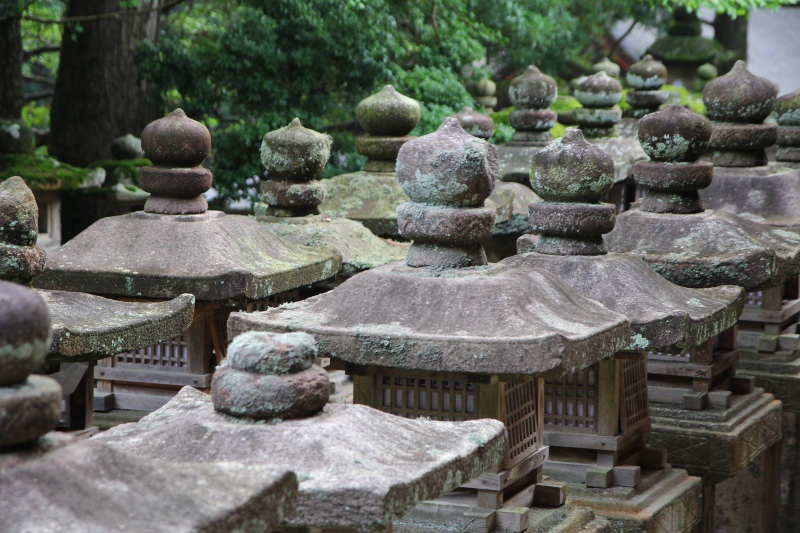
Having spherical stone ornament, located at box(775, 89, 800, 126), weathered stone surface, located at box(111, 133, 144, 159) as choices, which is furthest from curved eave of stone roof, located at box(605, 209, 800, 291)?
weathered stone surface, located at box(111, 133, 144, 159)

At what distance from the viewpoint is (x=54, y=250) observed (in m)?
6.27

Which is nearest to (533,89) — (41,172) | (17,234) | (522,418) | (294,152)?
(294,152)

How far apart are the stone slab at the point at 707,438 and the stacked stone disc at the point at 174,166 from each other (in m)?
3.11

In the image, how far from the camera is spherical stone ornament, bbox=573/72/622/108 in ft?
36.6

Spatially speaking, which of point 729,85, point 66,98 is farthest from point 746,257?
point 66,98

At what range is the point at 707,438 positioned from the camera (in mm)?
7055

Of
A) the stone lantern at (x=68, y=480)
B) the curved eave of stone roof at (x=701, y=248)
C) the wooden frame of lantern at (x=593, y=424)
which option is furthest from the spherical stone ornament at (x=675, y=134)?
the stone lantern at (x=68, y=480)

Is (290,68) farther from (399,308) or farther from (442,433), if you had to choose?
(442,433)

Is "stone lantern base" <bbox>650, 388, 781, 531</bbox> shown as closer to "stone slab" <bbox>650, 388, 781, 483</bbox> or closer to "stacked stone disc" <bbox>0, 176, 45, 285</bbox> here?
"stone slab" <bbox>650, 388, 781, 483</bbox>

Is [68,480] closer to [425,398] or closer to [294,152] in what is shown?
[425,398]

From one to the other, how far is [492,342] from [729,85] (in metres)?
4.71

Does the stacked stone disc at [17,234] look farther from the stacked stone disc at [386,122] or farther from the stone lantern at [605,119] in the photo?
the stone lantern at [605,119]

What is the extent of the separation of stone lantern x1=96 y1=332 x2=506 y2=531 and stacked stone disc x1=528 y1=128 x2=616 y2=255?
239 cm

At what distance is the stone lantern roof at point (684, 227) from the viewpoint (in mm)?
6602
